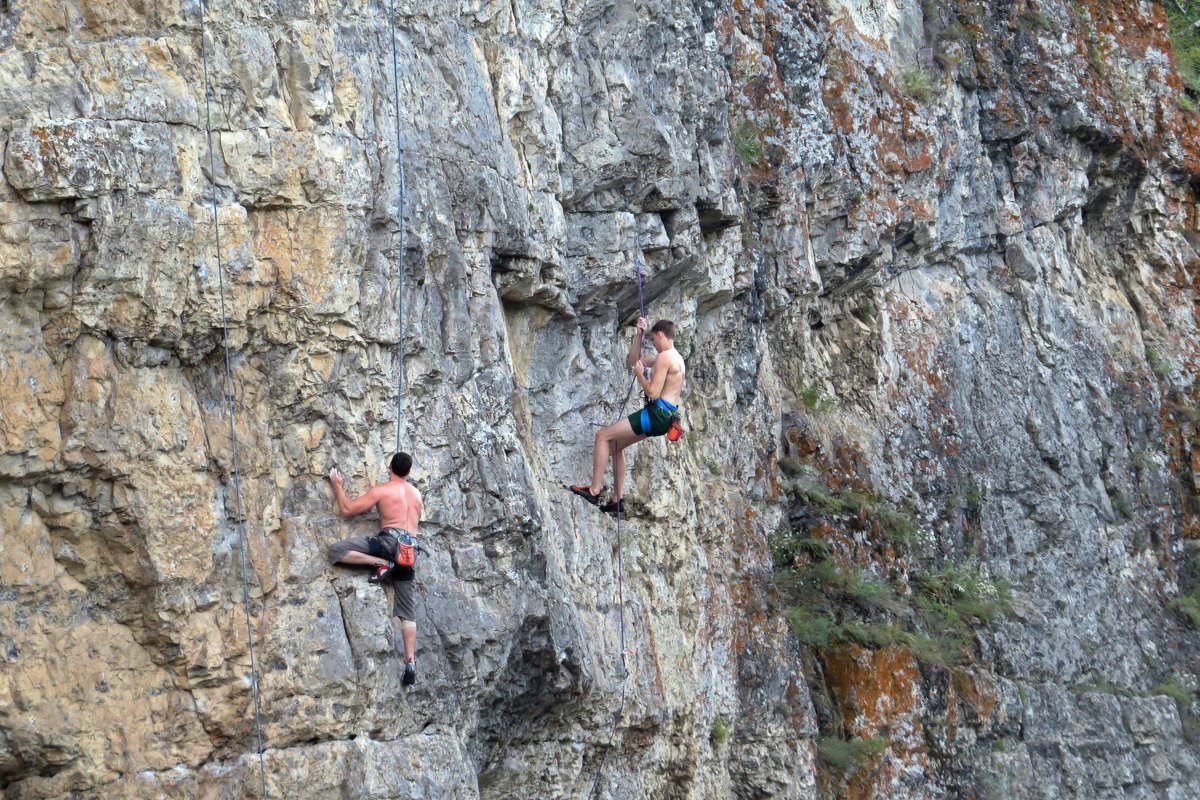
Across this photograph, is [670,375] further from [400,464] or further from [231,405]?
[231,405]

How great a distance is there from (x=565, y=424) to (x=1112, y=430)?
34.1 feet

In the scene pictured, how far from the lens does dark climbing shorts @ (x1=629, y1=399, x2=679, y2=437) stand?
13.4 metres

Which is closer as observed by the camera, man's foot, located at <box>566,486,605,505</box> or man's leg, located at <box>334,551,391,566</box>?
man's leg, located at <box>334,551,391,566</box>

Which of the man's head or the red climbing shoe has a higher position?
the man's head

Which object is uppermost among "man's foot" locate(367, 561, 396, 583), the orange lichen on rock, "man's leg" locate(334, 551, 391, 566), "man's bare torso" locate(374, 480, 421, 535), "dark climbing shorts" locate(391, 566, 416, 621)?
"man's bare torso" locate(374, 480, 421, 535)

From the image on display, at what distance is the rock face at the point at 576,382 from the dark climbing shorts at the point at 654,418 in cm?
67

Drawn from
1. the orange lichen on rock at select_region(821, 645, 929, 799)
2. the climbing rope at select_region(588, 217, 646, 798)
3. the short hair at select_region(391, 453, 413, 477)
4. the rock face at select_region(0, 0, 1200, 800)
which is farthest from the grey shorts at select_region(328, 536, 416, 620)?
the orange lichen on rock at select_region(821, 645, 929, 799)

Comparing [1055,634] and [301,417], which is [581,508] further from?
[1055,634]

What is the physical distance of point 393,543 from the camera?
1088 cm

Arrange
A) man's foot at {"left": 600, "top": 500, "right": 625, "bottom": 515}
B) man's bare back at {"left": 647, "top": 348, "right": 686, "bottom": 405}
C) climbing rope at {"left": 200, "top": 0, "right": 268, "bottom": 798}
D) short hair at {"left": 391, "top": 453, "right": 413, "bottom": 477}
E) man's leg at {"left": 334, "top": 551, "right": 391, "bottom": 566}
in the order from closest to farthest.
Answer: climbing rope at {"left": 200, "top": 0, "right": 268, "bottom": 798}, man's leg at {"left": 334, "top": 551, "right": 391, "bottom": 566}, short hair at {"left": 391, "top": 453, "right": 413, "bottom": 477}, man's bare back at {"left": 647, "top": 348, "right": 686, "bottom": 405}, man's foot at {"left": 600, "top": 500, "right": 625, "bottom": 515}

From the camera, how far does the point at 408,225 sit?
11.5 meters

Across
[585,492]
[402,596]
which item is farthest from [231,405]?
[585,492]

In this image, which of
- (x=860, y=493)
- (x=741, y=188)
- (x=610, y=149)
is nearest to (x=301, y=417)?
(x=610, y=149)

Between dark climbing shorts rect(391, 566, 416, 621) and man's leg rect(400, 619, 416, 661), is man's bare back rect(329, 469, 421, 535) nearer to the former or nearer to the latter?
dark climbing shorts rect(391, 566, 416, 621)
